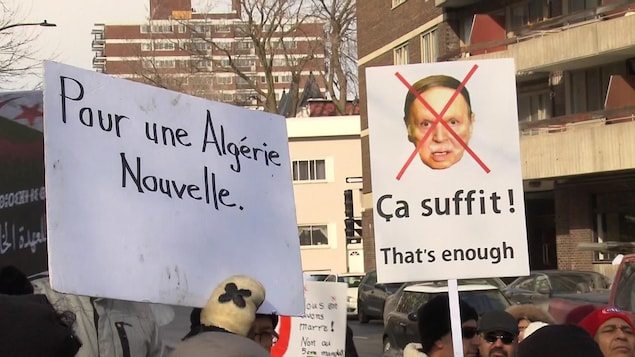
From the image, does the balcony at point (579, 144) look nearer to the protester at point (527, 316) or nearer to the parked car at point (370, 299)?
the parked car at point (370, 299)

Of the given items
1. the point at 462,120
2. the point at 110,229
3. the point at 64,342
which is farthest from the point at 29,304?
the point at 462,120

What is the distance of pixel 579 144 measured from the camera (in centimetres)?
3000

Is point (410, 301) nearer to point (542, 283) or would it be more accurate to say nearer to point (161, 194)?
point (542, 283)

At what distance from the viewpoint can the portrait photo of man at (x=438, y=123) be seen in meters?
5.77

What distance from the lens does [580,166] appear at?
30.1 metres

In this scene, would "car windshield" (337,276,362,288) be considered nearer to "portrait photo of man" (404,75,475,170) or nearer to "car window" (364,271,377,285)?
"car window" (364,271,377,285)

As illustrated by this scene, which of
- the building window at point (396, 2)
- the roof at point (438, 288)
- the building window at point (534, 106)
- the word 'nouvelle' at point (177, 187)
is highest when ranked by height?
the building window at point (396, 2)

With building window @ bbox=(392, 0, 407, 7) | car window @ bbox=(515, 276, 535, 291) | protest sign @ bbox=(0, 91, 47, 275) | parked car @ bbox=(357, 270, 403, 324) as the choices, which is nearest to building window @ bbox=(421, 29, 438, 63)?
building window @ bbox=(392, 0, 407, 7)

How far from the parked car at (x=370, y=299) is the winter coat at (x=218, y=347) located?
2553cm

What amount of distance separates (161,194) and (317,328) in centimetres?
383

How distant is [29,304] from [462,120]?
11.6 ft

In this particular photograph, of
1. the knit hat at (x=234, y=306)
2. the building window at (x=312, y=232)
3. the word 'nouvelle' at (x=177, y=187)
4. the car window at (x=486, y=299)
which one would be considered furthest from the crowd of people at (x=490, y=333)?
the building window at (x=312, y=232)

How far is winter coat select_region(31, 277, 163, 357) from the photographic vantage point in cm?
426

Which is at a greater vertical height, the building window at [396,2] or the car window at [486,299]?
the building window at [396,2]
